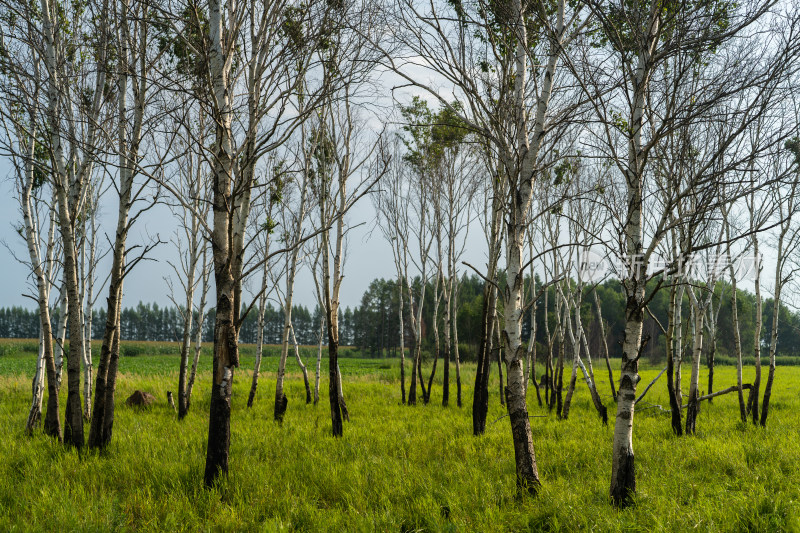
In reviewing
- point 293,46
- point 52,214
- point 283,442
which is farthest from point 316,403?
point 293,46

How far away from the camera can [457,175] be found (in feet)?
39.9

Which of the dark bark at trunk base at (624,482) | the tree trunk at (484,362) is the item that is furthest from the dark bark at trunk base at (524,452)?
the tree trunk at (484,362)

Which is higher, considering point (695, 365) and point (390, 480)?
point (695, 365)

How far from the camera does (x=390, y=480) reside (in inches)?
200

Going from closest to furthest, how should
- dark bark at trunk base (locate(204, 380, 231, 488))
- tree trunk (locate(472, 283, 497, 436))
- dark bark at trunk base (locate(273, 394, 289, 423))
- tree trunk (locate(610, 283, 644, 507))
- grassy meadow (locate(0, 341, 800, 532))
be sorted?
grassy meadow (locate(0, 341, 800, 532)) → tree trunk (locate(610, 283, 644, 507)) → dark bark at trunk base (locate(204, 380, 231, 488)) → tree trunk (locate(472, 283, 497, 436)) → dark bark at trunk base (locate(273, 394, 289, 423))

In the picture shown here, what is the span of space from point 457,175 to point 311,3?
7585 mm

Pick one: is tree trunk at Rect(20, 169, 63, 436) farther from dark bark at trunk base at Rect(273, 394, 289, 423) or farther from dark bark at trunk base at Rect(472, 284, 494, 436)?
dark bark at trunk base at Rect(472, 284, 494, 436)

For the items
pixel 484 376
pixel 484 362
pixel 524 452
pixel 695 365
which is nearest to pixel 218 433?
pixel 524 452

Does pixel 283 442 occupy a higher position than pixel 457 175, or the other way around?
pixel 457 175

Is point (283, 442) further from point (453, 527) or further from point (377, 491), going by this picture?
point (453, 527)

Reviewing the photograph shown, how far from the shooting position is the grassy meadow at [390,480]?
4.01 metres

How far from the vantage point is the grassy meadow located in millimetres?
4008

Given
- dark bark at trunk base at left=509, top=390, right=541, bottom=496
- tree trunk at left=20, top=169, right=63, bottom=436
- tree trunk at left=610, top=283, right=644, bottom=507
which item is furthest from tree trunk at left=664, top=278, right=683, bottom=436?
tree trunk at left=20, top=169, right=63, bottom=436

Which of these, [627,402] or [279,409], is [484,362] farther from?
[279,409]
